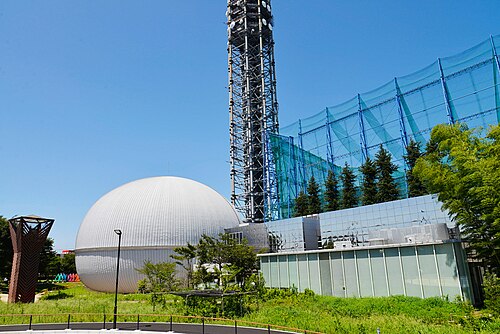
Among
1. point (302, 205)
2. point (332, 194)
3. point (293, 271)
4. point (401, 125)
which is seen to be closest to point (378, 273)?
point (293, 271)

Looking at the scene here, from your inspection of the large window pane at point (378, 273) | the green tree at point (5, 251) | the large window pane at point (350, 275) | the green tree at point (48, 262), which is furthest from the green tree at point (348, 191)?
the green tree at point (5, 251)

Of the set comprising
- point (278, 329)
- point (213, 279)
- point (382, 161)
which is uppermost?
point (382, 161)

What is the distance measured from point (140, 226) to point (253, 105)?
26.2 metres

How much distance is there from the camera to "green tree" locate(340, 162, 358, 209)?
3703 centimetres

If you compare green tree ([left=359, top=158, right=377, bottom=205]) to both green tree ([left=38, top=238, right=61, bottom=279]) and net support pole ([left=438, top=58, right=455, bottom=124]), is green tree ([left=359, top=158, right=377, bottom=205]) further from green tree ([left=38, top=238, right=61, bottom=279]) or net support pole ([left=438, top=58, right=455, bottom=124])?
green tree ([left=38, top=238, right=61, bottom=279])

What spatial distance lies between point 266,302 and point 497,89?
24.8m

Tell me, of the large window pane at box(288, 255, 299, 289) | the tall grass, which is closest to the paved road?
the tall grass

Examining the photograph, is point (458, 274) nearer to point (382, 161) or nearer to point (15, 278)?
point (382, 161)

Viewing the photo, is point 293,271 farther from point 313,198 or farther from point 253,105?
point 253,105

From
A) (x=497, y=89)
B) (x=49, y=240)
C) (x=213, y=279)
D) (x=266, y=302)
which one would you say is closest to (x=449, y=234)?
(x=266, y=302)

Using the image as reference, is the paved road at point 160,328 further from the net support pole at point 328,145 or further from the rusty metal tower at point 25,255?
the net support pole at point 328,145

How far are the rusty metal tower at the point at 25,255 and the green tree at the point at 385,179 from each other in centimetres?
3058

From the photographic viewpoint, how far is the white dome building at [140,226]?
123ft

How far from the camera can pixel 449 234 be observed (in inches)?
854
